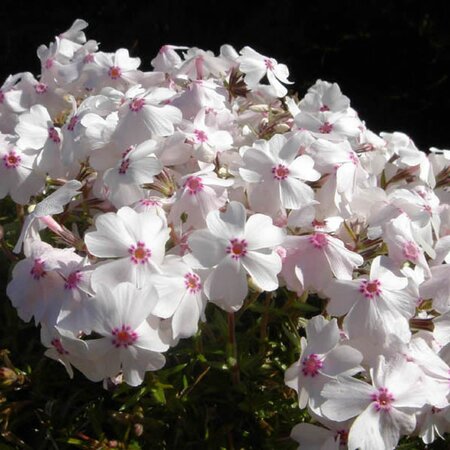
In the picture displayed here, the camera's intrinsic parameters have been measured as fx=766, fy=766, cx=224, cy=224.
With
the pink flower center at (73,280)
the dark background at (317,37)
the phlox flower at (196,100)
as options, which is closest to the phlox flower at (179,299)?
the pink flower center at (73,280)

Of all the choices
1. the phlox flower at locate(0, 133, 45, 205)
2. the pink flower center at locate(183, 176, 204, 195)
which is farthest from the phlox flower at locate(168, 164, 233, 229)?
the phlox flower at locate(0, 133, 45, 205)

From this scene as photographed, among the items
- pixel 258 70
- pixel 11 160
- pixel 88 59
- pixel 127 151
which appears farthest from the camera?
pixel 88 59

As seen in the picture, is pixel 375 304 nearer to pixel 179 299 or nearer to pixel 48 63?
pixel 179 299

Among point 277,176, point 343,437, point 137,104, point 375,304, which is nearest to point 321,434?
point 343,437

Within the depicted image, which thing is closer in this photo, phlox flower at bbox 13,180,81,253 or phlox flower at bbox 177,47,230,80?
phlox flower at bbox 13,180,81,253

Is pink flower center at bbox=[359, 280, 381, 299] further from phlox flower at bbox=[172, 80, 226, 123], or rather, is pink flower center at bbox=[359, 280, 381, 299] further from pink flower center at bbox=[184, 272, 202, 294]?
phlox flower at bbox=[172, 80, 226, 123]

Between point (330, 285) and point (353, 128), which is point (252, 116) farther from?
point (330, 285)

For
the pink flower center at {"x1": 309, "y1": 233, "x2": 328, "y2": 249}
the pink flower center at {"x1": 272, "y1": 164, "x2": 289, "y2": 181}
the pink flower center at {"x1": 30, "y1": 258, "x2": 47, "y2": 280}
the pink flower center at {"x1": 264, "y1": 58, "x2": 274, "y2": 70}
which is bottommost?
the pink flower center at {"x1": 30, "y1": 258, "x2": 47, "y2": 280}
